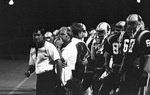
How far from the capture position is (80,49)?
29.9 ft

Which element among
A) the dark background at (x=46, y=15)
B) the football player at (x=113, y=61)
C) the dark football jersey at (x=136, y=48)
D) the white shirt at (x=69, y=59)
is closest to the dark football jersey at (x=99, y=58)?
the football player at (x=113, y=61)

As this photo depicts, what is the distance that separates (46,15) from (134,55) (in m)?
42.1

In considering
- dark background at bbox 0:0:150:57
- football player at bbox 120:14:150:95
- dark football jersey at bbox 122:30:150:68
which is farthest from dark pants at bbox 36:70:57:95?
dark background at bbox 0:0:150:57

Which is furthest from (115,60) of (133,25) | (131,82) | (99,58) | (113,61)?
(99,58)

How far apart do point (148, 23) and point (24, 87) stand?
26855 millimetres

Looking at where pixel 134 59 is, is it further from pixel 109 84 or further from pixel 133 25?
pixel 109 84

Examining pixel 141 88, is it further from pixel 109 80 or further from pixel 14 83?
pixel 14 83

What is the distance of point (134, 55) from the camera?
8.39 meters

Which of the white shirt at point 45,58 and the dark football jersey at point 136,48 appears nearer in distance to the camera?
the dark football jersey at point 136,48

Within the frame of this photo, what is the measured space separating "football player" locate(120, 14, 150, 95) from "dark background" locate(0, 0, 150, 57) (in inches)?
1417

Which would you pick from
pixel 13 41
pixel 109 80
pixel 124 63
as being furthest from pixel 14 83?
pixel 13 41

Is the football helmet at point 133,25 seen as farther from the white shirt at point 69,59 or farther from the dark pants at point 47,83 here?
the dark pants at point 47,83

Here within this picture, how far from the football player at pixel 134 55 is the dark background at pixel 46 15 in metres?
36.0

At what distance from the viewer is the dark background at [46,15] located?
45.8 metres
